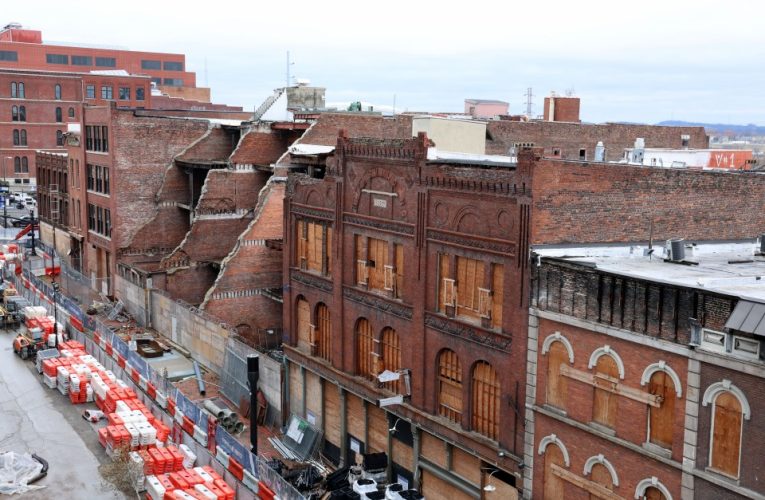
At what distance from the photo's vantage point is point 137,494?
94.6 feet

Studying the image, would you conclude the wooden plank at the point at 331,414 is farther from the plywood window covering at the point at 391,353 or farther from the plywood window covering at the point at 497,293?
the plywood window covering at the point at 497,293

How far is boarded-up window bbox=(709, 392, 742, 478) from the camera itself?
1770 cm

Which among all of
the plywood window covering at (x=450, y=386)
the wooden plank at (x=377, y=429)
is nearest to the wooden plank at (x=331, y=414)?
the wooden plank at (x=377, y=429)

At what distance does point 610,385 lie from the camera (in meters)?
20.8

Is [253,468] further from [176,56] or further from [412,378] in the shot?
[176,56]

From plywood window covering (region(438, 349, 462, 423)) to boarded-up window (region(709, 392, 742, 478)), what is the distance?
9.61 metres

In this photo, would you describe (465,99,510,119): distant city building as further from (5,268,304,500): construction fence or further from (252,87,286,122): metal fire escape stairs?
(5,268,304,500): construction fence

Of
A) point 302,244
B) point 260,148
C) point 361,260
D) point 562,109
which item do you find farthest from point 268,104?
point 361,260

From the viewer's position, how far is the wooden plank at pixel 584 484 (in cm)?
2095

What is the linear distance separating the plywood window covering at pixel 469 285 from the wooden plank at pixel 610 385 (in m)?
4.29

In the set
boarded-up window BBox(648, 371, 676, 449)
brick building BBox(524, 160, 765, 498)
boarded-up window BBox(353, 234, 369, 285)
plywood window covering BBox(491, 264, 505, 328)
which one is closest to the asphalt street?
boarded-up window BBox(353, 234, 369, 285)

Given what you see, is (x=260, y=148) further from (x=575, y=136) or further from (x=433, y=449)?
(x=433, y=449)

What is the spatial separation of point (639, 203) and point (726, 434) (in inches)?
376

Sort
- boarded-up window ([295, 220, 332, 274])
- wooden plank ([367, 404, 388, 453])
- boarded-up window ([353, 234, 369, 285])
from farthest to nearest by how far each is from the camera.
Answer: boarded-up window ([295, 220, 332, 274]), boarded-up window ([353, 234, 369, 285]), wooden plank ([367, 404, 388, 453])
